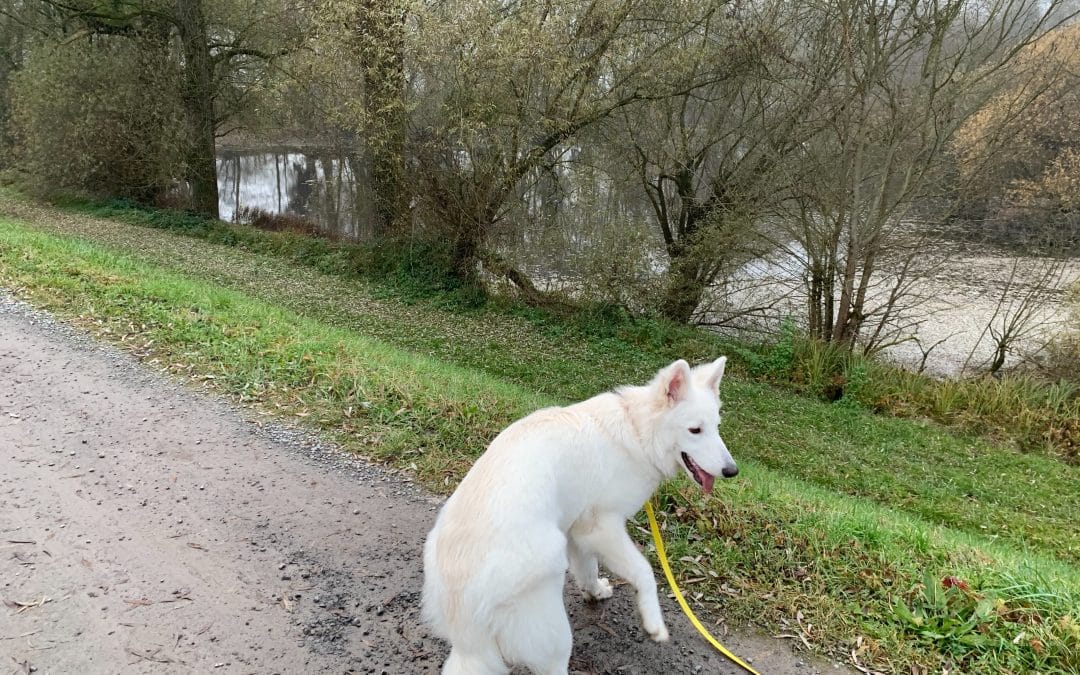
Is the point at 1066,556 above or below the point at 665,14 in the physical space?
below

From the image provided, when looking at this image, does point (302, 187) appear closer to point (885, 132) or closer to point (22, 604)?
point (885, 132)

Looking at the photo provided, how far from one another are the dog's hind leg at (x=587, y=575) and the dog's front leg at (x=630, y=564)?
258 millimetres

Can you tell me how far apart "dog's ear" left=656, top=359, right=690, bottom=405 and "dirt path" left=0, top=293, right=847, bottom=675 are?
4.70 feet

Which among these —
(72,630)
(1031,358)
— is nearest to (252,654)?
(72,630)

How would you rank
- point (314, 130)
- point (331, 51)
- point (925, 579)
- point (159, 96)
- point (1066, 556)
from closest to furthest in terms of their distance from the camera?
point (925, 579) < point (1066, 556) < point (331, 51) < point (314, 130) < point (159, 96)

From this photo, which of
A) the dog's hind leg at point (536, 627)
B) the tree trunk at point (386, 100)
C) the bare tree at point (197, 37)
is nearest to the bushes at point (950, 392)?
the tree trunk at point (386, 100)

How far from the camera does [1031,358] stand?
1390 cm

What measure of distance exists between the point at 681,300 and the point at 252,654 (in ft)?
43.6

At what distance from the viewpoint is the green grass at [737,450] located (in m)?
4.00

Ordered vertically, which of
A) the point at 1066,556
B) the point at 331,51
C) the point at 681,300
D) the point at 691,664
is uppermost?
the point at 331,51

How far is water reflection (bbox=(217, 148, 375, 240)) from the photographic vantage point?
20.3 metres

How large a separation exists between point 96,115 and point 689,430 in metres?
26.6

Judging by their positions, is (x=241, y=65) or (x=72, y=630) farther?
(x=241, y=65)

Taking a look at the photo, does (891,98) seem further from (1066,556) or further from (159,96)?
(159,96)
